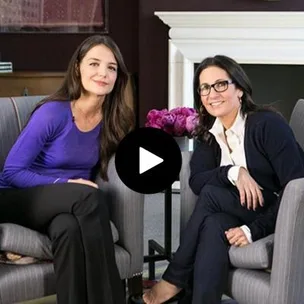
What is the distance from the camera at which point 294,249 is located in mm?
1812

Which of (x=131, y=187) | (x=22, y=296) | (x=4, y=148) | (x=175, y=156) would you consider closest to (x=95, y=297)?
(x=22, y=296)

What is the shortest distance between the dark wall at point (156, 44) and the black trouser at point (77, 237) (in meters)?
2.21

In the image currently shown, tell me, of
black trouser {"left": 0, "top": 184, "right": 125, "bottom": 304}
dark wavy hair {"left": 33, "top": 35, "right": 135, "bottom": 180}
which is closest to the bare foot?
black trouser {"left": 0, "top": 184, "right": 125, "bottom": 304}

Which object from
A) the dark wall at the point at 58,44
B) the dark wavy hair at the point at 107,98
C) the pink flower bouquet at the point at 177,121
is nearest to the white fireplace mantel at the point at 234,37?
the dark wall at the point at 58,44

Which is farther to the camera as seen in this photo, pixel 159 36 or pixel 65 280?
pixel 159 36

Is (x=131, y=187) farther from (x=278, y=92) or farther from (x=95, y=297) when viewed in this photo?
(x=278, y=92)

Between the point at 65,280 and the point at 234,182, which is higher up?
the point at 234,182

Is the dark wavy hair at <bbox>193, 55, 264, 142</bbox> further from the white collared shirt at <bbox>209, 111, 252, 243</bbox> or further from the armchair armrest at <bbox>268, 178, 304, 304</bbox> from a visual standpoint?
the armchair armrest at <bbox>268, 178, 304, 304</bbox>

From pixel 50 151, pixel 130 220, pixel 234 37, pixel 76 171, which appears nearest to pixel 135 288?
pixel 130 220

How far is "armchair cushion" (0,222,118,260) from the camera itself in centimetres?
193

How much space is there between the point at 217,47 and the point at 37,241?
2.37 meters

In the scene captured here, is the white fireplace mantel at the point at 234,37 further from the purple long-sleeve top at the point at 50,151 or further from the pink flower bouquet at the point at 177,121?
the purple long-sleeve top at the point at 50,151
